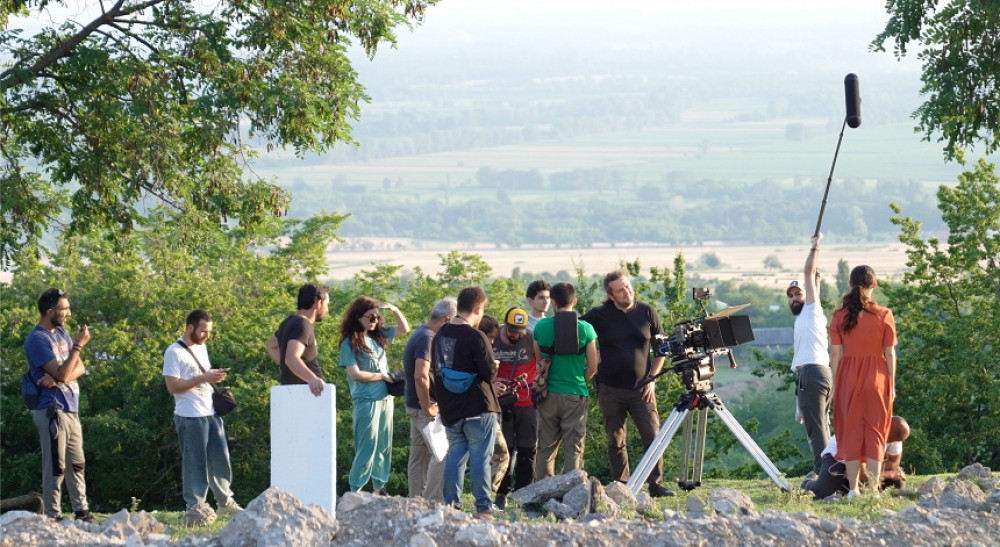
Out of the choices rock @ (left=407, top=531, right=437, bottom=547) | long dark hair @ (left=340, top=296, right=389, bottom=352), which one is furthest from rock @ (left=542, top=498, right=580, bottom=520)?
long dark hair @ (left=340, top=296, right=389, bottom=352)

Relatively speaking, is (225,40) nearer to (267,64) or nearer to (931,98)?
(267,64)

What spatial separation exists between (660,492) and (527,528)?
2929mm

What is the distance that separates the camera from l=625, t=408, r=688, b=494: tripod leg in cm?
1040

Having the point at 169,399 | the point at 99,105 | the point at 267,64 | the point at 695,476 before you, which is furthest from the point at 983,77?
the point at 169,399

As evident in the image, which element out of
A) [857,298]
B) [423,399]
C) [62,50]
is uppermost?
[62,50]

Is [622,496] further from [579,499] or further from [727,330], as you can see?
[727,330]

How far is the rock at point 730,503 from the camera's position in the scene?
888cm

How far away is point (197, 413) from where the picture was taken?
1042 cm

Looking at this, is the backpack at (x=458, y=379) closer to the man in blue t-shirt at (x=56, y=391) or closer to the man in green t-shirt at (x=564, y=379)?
the man in green t-shirt at (x=564, y=379)

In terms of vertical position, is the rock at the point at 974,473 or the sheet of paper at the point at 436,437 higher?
the sheet of paper at the point at 436,437

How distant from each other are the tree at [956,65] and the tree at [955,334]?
38.1 feet

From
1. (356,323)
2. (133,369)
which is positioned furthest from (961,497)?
(133,369)

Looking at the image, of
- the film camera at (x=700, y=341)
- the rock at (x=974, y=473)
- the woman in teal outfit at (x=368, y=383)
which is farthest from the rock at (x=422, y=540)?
the rock at (x=974, y=473)

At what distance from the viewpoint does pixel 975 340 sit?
27938 mm
